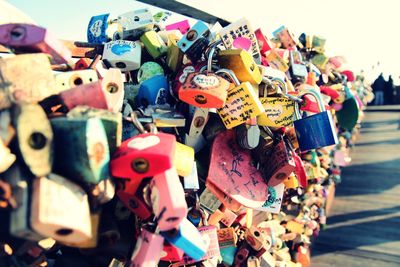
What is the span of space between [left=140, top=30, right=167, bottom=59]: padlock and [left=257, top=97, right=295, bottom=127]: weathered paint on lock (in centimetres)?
57

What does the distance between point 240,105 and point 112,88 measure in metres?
0.54

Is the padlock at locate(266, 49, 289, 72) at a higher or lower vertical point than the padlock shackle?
lower

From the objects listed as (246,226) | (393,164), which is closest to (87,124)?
(246,226)

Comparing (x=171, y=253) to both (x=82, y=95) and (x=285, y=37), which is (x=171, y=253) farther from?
(x=285, y=37)

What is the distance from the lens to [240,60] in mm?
1634

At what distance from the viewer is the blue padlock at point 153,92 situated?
5.47 ft

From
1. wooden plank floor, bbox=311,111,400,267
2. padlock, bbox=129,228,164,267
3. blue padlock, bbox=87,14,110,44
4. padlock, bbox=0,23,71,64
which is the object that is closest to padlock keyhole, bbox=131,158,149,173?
padlock, bbox=129,228,164,267

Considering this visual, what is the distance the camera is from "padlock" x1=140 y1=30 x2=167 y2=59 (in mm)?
1888

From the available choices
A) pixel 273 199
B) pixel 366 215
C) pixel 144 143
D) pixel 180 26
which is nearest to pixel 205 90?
pixel 144 143

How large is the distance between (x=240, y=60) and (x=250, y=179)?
1.80 feet

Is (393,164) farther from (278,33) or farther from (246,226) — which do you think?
(246,226)

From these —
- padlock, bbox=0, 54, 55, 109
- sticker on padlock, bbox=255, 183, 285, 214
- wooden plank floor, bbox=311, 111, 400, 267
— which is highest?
padlock, bbox=0, 54, 55, 109

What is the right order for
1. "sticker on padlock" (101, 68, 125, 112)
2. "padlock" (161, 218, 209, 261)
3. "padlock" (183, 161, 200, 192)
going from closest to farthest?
"padlock" (161, 218, 209, 261)
"sticker on padlock" (101, 68, 125, 112)
"padlock" (183, 161, 200, 192)

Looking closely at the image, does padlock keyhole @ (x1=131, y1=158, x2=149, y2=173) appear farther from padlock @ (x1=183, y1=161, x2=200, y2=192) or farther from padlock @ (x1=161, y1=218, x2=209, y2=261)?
padlock @ (x1=183, y1=161, x2=200, y2=192)
